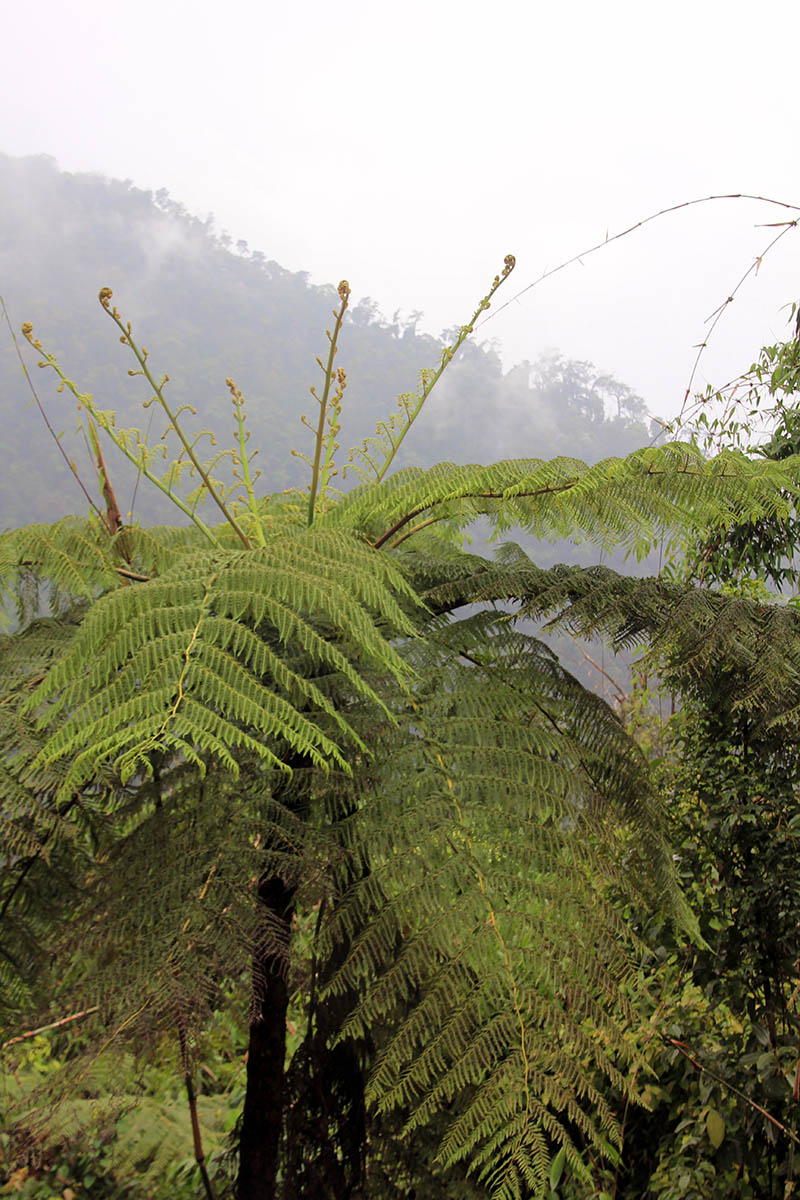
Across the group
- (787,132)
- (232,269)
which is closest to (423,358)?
(232,269)

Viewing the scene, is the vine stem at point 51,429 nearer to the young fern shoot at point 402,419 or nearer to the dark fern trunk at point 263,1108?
the young fern shoot at point 402,419

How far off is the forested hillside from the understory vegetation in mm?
7030

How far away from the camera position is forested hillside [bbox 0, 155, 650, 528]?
14.5 meters

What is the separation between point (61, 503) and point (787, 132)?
553 inches

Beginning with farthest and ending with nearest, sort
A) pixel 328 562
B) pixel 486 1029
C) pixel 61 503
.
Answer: pixel 61 503
pixel 328 562
pixel 486 1029

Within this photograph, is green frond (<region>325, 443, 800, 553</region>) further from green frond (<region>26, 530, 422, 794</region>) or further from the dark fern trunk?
the dark fern trunk

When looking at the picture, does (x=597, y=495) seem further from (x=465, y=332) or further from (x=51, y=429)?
(x=51, y=429)

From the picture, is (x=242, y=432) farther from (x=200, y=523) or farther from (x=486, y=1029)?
(x=486, y=1029)

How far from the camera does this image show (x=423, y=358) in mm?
17844

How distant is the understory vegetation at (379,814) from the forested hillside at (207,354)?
703cm

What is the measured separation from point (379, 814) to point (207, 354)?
24415 millimetres

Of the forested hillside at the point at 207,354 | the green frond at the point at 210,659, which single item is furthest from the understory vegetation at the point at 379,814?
the forested hillside at the point at 207,354

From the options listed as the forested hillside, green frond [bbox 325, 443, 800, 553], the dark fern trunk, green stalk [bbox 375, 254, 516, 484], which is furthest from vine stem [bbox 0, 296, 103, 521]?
the forested hillside

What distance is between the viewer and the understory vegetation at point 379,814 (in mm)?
676
